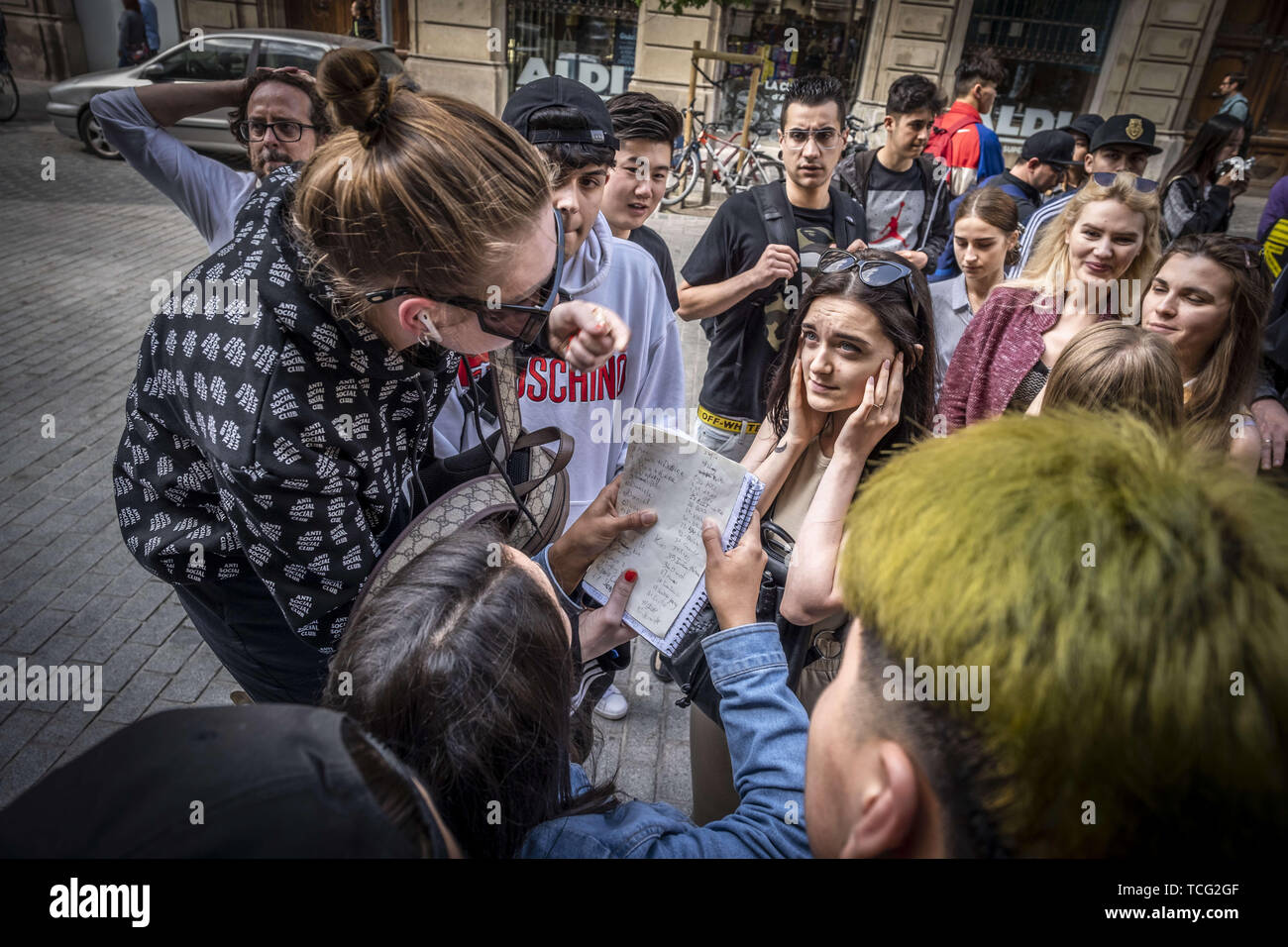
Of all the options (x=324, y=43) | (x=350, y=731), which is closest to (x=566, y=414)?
(x=350, y=731)

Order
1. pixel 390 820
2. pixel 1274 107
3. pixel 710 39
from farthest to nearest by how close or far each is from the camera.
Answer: pixel 1274 107 → pixel 710 39 → pixel 390 820

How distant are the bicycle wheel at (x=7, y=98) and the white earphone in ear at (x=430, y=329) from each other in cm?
1645

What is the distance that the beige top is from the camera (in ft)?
6.54

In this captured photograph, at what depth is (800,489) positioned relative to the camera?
81.4 inches

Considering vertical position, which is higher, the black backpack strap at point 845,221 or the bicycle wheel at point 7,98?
the black backpack strap at point 845,221

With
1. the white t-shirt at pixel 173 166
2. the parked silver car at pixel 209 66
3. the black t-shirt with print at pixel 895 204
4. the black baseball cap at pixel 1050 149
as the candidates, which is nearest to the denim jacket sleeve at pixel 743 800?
the white t-shirt at pixel 173 166

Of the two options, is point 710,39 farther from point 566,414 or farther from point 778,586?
point 778,586

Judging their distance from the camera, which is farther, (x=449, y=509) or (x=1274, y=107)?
(x=1274, y=107)

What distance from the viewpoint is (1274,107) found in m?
15.1

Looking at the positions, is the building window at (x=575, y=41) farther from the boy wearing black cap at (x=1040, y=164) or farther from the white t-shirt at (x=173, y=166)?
the white t-shirt at (x=173, y=166)

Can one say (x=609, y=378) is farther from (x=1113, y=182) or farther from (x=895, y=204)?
(x=895, y=204)

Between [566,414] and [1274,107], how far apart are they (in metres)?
19.7

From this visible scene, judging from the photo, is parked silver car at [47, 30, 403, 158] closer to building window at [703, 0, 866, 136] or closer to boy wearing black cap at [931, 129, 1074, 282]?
building window at [703, 0, 866, 136]

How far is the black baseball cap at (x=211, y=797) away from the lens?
0.61 meters
